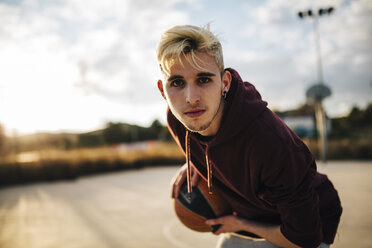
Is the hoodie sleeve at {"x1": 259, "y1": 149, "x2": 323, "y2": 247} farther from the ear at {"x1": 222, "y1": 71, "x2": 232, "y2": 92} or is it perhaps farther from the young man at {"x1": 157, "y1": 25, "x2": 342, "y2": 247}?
the ear at {"x1": 222, "y1": 71, "x2": 232, "y2": 92}

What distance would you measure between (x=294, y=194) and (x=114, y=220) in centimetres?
374

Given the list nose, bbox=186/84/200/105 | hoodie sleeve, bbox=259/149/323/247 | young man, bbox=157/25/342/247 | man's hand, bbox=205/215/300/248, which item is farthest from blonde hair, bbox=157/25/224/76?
man's hand, bbox=205/215/300/248

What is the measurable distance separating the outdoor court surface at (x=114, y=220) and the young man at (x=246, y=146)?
1.84 meters

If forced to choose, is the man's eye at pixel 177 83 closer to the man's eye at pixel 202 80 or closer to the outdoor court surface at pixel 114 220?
the man's eye at pixel 202 80

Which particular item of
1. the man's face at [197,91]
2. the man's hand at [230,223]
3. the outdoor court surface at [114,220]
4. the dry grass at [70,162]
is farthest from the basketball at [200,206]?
the dry grass at [70,162]

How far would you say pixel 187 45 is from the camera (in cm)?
138

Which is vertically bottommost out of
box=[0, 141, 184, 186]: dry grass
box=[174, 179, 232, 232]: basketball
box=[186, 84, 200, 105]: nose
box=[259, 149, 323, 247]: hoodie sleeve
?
box=[0, 141, 184, 186]: dry grass

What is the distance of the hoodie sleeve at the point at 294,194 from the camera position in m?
1.19

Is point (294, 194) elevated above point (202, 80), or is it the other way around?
point (202, 80)

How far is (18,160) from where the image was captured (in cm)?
946

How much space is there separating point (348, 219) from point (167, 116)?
3.47 m

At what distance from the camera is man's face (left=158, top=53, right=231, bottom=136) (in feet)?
4.43

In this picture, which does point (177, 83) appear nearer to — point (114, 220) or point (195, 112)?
point (195, 112)

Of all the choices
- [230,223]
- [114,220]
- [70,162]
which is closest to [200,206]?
[230,223]
